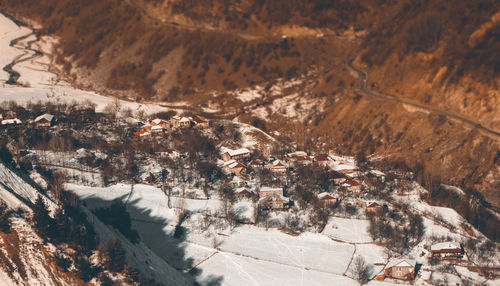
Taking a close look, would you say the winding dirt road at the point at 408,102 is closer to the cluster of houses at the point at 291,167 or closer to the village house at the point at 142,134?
the cluster of houses at the point at 291,167

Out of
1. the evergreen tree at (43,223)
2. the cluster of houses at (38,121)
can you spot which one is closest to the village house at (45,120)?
the cluster of houses at (38,121)

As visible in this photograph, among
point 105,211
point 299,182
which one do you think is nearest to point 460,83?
point 299,182

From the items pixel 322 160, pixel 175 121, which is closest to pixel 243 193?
pixel 322 160

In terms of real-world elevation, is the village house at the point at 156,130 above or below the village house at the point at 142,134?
above

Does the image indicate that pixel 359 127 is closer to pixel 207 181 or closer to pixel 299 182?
pixel 299 182

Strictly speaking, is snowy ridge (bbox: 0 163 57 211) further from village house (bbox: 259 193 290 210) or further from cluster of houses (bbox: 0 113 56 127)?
cluster of houses (bbox: 0 113 56 127)
